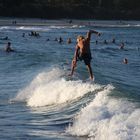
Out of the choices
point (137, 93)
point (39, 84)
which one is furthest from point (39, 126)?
point (39, 84)

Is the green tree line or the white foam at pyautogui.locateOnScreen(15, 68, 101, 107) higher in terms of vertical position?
the white foam at pyautogui.locateOnScreen(15, 68, 101, 107)

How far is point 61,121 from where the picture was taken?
16188 millimetres

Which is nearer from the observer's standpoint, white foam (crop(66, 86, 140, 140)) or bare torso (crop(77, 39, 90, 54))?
white foam (crop(66, 86, 140, 140))

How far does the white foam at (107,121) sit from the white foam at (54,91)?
257 cm

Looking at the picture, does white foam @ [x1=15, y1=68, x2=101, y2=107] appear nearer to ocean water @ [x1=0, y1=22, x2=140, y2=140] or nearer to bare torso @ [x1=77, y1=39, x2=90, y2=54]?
ocean water @ [x1=0, y1=22, x2=140, y2=140]

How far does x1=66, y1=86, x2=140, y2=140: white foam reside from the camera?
517 inches

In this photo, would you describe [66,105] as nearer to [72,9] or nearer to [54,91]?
[54,91]

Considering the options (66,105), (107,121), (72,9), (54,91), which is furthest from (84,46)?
(72,9)

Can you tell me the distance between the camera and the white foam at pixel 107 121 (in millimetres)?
13133

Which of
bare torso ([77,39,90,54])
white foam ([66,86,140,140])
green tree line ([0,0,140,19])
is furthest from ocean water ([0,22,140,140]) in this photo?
green tree line ([0,0,140,19])

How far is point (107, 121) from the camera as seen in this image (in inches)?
560

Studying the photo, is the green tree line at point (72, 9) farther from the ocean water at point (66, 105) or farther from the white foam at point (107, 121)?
the white foam at point (107, 121)

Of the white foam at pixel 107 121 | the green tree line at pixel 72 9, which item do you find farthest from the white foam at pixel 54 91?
the green tree line at pixel 72 9

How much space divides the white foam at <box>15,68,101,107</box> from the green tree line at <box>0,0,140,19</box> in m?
89.2
